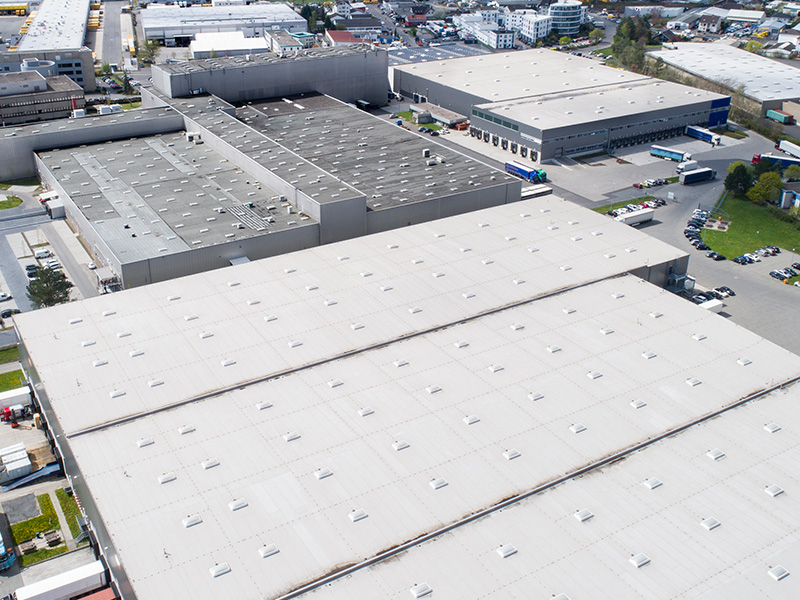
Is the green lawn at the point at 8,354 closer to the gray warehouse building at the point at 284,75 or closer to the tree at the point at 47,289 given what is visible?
the tree at the point at 47,289

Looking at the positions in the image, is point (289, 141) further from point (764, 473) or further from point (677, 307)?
point (764, 473)

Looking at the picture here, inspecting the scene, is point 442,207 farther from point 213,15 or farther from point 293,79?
point 213,15

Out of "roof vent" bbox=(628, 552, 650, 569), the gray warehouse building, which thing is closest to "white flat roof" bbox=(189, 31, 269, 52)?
the gray warehouse building

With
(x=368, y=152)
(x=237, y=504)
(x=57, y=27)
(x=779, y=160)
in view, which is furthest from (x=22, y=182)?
(x=779, y=160)

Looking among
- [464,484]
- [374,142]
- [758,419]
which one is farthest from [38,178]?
[758,419]

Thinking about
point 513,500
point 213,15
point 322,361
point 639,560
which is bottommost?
point 639,560

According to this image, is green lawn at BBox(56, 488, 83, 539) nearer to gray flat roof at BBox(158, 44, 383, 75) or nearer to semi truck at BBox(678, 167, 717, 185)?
gray flat roof at BBox(158, 44, 383, 75)
